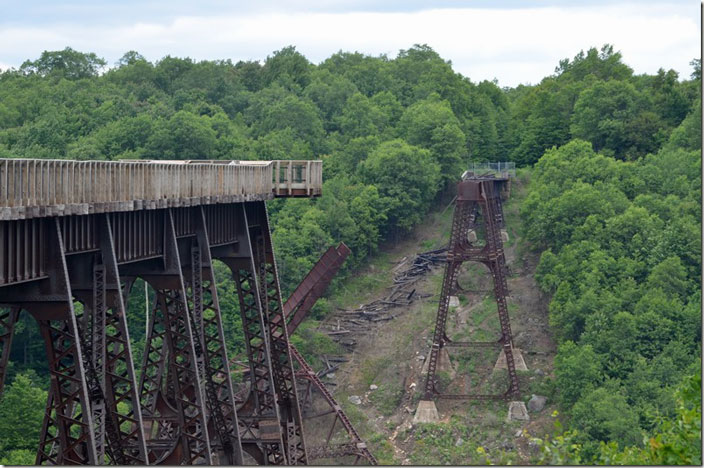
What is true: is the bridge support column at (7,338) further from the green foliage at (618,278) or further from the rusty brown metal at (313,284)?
the rusty brown metal at (313,284)

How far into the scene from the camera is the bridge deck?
1775cm

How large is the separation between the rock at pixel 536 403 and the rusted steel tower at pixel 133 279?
55.6 ft

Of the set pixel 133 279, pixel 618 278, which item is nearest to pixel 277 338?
pixel 133 279

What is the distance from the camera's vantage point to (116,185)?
21.8 meters

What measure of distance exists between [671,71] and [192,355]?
220ft

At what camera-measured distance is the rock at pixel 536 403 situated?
166ft

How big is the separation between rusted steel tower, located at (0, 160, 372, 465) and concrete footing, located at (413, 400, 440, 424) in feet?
46.3

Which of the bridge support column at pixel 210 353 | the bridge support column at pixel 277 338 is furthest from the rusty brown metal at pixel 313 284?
the bridge support column at pixel 210 353

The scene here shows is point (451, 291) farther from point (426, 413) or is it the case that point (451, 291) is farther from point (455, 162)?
point (455, 162)

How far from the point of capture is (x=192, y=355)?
2592 centimetres

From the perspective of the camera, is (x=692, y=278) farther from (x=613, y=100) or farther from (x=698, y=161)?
(x=613, y=100)

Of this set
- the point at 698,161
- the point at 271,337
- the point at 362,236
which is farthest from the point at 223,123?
the point at 271,337

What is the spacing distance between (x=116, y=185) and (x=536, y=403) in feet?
107

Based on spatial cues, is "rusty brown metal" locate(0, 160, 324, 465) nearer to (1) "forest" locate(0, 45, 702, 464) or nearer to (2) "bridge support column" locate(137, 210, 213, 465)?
(2) "bridge support column" locate(137, 210, 213, 465)
